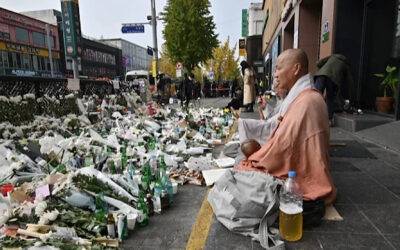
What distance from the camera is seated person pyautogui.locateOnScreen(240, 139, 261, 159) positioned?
3688 mm

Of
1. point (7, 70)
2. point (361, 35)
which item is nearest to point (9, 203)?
point (361, 35)

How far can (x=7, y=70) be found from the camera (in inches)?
1373

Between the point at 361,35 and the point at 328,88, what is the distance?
2419mm

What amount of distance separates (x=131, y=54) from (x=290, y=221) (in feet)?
311

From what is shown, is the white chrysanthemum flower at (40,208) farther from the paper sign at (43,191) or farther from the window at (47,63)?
the window at (47,63)

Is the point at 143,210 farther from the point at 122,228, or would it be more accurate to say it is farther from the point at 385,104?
the point at 385,104

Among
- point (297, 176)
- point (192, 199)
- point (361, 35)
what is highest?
point (361, 35)

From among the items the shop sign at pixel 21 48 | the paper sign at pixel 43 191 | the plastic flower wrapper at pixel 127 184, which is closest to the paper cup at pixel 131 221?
the plastic flower wrapper at pixel 127 184

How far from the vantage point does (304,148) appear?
2822mm

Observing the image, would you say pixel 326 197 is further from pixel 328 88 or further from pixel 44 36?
pixel 44 36

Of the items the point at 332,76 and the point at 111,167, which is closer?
the point at 111,167

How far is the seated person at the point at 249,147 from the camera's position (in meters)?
3.69

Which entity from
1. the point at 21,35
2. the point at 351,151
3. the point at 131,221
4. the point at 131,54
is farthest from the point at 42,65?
the point at 131,54

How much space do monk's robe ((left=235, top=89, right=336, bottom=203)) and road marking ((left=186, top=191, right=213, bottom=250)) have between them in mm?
722
